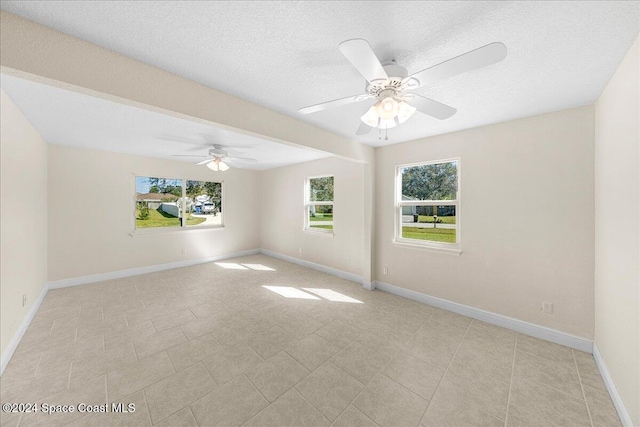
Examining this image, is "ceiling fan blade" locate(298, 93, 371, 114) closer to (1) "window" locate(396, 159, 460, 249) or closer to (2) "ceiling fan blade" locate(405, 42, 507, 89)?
(2) "ceiling fan blade" locate(405, 42, 507, 89)

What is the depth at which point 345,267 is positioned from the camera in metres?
4.62

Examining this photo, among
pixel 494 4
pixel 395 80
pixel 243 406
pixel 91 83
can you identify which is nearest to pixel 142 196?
pixel 91 83

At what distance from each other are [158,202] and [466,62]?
236 inches

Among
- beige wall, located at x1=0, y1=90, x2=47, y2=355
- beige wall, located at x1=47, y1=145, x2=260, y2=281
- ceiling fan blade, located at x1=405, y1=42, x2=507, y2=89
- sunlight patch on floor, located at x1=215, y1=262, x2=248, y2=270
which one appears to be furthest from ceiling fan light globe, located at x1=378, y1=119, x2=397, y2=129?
beige wall, located at x1=47, y1=145, x2=260, y2=281

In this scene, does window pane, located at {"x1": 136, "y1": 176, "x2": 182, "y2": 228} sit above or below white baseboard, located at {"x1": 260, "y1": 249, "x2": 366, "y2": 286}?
above

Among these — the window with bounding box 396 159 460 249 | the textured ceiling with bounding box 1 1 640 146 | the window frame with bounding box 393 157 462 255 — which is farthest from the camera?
the window with bounding box 396 159 460 249

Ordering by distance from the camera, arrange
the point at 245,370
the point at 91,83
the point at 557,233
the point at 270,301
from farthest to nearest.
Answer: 1. the point at 270,301
2. the point at 557,233
3. the point at 245,370
4. the point at 91,83

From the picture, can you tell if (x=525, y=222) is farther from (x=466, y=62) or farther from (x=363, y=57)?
(x=363, y=57)

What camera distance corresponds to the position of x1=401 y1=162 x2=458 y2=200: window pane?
3230 millimetres

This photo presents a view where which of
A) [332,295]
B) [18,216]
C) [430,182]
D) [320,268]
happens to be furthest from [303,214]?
[18,216]

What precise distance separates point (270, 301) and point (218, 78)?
298 centimetres

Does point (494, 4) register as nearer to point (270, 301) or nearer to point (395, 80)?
point (395, 80)

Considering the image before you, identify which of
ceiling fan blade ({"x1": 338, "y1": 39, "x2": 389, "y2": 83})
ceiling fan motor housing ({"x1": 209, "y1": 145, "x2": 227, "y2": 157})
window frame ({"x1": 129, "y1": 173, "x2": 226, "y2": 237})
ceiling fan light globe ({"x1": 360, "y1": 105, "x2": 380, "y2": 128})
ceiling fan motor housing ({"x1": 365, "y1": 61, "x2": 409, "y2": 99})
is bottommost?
window frame ({"x1": 129, "y1": 173, "x2": 226, "y2": 237})

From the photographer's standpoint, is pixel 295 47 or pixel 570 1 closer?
pixel 570 1
